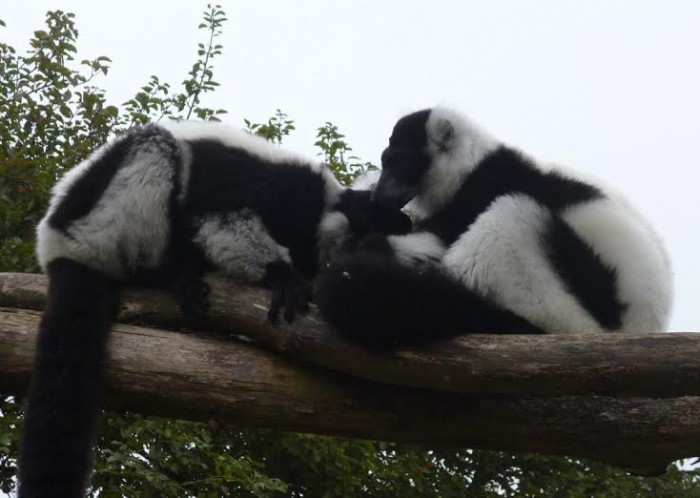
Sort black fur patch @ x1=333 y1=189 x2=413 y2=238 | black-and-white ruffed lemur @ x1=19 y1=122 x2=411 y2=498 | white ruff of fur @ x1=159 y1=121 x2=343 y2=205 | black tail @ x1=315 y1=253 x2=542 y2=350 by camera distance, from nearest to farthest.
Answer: black tail @ x1=315 y1=253 x2=542 y2=350, black-and-white ruffed lemur @ x1=19 y1=122 x2=411 y2=498, black fur patch @ x1=333 y1=189 x2=413 y2=238, white ruff of fur @ x1=159 y1=121 x2=343 y2=205

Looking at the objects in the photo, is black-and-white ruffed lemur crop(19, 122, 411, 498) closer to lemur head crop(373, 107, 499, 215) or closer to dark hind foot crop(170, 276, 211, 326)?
dark hind foot crop(170, 276, 211, 326)

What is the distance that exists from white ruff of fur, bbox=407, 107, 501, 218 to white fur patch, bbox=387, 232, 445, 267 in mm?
276

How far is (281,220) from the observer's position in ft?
19.3

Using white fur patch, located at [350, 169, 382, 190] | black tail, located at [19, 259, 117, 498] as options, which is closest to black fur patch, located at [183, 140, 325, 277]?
white fur patch, located at [350, 169, 382, 190]

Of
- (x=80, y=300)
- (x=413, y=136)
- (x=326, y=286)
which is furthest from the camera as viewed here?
(x=413, y=136)

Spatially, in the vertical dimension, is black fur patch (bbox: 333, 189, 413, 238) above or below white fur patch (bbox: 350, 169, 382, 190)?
below

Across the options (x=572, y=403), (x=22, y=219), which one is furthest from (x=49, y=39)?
(x=572, y=403)

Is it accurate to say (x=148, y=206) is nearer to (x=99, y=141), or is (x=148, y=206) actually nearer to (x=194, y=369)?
(x=194, y=369)

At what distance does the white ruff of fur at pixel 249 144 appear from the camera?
599 cm

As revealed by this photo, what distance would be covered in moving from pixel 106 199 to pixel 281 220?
1048 millimetres

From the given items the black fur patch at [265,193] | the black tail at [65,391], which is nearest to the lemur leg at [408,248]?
the black fur patch at [265,193]

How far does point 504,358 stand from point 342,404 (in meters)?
0.91

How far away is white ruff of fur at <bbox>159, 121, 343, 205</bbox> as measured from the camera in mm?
5988

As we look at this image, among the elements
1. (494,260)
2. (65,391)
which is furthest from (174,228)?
(494,260)
